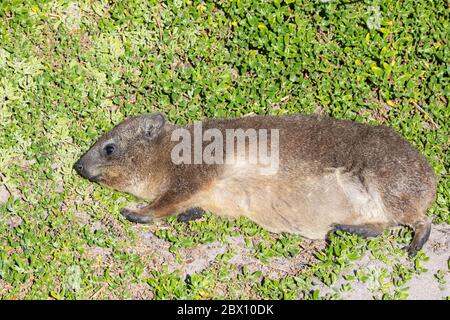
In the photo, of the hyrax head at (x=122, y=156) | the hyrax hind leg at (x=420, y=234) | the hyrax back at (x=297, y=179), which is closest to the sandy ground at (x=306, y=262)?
the hyrax hind leg at (x=420, y=234)

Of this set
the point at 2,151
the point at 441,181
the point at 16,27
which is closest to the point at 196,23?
the point at 16,27

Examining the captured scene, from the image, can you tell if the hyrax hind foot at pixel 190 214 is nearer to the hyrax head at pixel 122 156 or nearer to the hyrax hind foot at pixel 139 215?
the hyrax hind foot at pixel 139 215

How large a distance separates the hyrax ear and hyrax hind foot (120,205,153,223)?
869 mm

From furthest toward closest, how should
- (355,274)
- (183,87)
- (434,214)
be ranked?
1. (183,87)
2. (434,214)
3. (355,274)

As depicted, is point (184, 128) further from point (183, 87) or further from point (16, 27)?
point (16, 27)

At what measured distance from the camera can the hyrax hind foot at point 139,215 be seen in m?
7.43

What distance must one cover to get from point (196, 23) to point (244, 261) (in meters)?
3.20

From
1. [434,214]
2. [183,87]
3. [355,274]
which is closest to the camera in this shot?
[355,274]

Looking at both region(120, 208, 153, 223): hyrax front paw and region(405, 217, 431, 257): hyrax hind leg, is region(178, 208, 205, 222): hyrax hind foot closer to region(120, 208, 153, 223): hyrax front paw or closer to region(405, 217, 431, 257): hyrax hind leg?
region(120, 208, 153, 223): hyrax front paw

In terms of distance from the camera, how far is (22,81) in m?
8.35

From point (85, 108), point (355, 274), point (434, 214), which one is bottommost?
point (355, 274)

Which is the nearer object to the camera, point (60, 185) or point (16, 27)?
point (60, 185)

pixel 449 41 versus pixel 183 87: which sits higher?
pixel 449 41

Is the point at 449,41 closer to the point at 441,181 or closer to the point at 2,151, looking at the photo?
the point at 441,181
